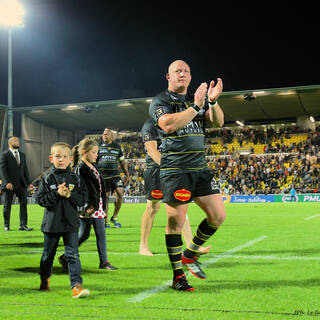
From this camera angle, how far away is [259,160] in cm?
3797

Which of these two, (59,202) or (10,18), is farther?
(10,18)

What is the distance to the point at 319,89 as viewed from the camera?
3000cm

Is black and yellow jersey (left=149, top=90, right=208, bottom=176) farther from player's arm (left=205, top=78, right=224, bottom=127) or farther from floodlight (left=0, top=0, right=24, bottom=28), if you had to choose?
floodlight (left=0, top=0, right=24, bottom=28)

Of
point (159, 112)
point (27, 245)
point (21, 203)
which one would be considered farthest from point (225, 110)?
point (159, 112)

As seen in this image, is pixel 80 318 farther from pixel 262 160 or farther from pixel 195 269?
pixel 262 160

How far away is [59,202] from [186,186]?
1.21m

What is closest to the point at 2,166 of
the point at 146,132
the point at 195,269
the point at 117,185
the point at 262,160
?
the point at 117,185

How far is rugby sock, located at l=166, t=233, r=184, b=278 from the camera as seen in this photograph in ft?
14.4

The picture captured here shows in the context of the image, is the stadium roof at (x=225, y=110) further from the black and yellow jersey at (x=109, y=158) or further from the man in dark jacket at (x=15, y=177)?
the man in dark jacket at (x=15, y=177)

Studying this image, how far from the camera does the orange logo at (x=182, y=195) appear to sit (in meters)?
4.34

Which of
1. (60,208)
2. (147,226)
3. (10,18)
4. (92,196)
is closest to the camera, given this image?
(60,208)

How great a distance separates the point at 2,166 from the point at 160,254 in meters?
5.81

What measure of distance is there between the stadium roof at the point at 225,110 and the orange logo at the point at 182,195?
27.2 meters

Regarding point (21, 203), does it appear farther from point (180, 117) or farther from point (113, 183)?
point (180, 117)
